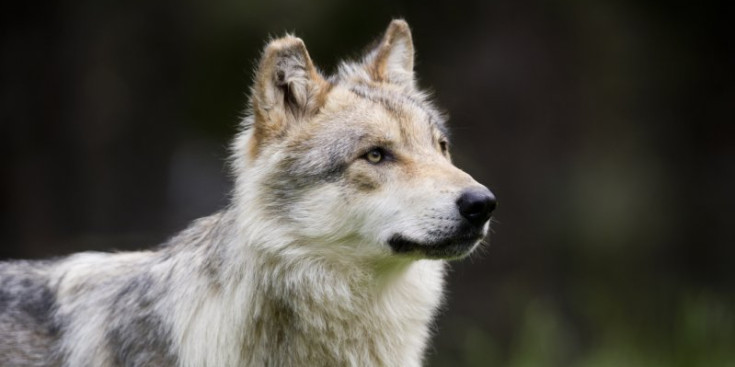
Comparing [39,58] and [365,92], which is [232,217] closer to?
[365,92]

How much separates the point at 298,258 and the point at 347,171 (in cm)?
49

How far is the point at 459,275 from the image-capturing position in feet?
33.4

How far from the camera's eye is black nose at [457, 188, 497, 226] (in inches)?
165

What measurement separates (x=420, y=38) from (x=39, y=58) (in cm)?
432

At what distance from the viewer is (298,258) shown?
4391 mm

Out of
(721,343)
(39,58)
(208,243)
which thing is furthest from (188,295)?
(39,58)

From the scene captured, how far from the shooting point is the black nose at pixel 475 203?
418cm

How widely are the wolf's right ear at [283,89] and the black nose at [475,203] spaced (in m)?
1.01

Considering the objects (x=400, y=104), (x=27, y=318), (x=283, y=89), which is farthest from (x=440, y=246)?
(x=27, y=318)

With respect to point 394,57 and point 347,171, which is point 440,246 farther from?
point 394,57

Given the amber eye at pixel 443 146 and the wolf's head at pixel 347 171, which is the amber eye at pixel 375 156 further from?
the amber eye at pixel 443 146

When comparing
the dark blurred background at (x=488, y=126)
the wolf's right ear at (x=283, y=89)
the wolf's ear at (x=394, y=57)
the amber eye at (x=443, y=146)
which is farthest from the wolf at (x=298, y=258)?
the dark blurred background at (x=488, y=126)

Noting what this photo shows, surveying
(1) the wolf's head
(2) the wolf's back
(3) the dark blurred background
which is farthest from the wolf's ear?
(3) the dark blurred background

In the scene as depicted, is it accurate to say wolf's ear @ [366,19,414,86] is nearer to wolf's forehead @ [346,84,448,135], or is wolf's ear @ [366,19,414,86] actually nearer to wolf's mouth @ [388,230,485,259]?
wolf's forehead @ [346,84,448,135]
